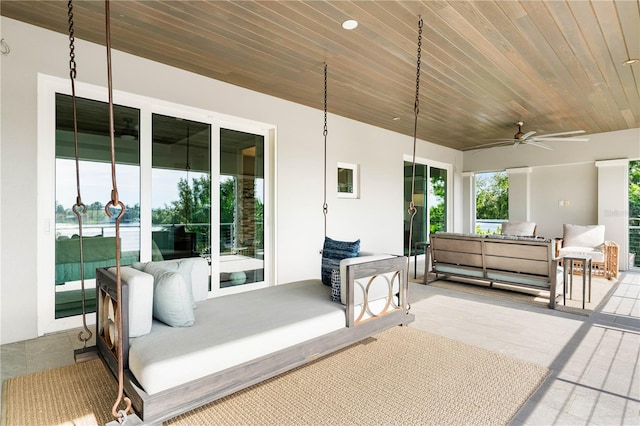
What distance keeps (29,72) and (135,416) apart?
120 inches

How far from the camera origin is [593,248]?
6039 millimetres

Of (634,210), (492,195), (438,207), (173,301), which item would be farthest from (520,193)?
(173,301)

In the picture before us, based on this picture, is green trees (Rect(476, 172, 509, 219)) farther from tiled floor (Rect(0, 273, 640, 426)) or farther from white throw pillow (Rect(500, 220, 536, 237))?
tiled floor (Rect(0, 273, 640, 426))

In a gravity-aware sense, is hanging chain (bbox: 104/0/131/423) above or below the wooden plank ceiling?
below

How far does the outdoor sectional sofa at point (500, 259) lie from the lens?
168 inches

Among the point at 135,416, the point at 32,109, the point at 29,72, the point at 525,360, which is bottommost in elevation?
the point at 525,360

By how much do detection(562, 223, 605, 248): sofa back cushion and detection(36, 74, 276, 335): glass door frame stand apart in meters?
5.60

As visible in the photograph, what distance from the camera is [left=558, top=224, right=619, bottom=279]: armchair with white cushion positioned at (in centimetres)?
571

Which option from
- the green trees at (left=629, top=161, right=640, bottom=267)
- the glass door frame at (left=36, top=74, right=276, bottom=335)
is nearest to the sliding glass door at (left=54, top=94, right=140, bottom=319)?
the glass door frame at (left=36, top=74, right=276, bottom=335)

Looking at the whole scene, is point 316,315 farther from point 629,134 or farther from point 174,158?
point 629,134

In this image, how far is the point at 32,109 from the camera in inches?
117

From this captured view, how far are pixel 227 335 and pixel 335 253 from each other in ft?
4.60

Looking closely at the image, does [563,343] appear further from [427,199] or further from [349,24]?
[427,199]

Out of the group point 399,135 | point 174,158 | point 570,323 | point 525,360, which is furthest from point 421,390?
point 399,135
